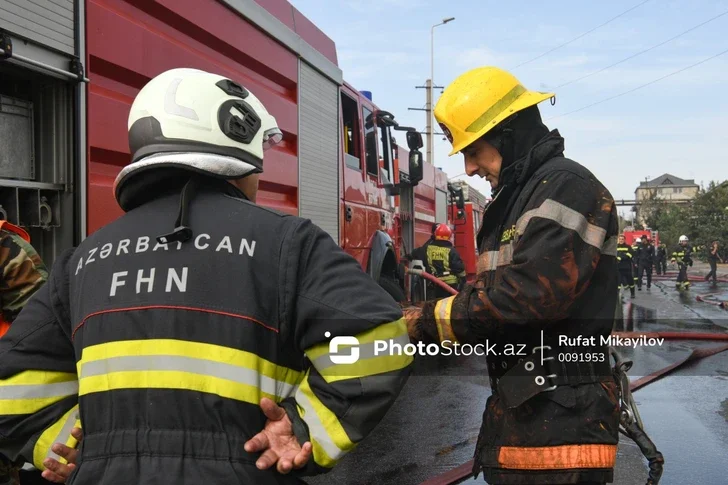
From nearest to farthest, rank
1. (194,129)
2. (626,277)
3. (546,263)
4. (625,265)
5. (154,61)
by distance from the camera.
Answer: (194,129), (546,263), (154,61), (625,265), (626,277)

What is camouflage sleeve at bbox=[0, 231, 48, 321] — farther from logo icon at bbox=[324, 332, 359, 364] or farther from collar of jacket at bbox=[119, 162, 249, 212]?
logo icon at bbox=[324, 332, 359, 364]

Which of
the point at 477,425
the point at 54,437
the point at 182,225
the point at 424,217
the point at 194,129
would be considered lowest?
the point at 477,425

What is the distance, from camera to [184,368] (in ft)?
4.35

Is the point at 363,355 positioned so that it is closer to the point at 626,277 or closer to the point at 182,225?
the point at 182,225

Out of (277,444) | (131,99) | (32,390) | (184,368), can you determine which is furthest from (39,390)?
(131,99)

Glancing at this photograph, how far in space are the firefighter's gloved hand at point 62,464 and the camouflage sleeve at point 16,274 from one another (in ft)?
4.01

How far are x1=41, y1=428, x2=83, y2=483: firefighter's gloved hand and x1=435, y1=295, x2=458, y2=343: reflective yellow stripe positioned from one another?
111 cm

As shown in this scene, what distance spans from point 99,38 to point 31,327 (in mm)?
2042

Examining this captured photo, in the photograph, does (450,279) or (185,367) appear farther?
(450,279)

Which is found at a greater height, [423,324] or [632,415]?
[423,324]

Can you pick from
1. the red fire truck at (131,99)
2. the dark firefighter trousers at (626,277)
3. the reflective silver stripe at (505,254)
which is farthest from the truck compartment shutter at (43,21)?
the dark firefighter trousers at (626,277)

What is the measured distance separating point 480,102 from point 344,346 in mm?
1302

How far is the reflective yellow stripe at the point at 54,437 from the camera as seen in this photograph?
5.07 ft

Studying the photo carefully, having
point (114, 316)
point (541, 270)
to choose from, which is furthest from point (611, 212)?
point (114, 316)
